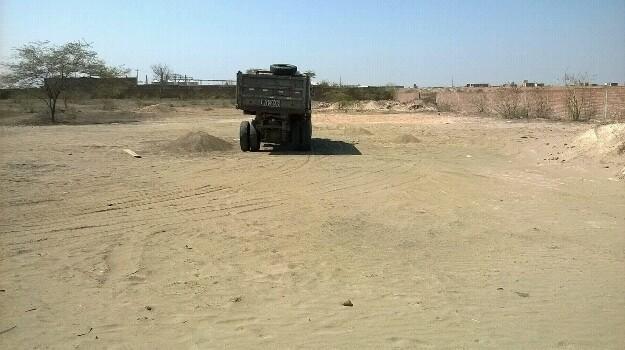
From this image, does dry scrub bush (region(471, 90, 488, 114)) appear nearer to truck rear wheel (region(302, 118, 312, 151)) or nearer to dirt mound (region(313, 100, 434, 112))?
dirt mound (region(313, 100, 434, 112))

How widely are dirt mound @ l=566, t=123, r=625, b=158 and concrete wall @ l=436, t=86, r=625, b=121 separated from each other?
31.1 ft

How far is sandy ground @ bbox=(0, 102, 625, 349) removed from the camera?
15.4 ft

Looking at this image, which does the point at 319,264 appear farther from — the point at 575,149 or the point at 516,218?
the point at 575,149

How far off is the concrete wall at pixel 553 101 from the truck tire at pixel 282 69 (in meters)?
14.2

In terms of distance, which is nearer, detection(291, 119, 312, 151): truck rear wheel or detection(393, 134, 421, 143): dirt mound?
detection(291, 119, 312, 151): truck rear wheel

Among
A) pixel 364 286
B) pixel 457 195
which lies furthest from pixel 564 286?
pixel 457 195

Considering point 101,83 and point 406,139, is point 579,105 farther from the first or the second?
point 101,83

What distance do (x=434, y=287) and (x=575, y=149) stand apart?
11.1 m

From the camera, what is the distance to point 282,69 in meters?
17.3

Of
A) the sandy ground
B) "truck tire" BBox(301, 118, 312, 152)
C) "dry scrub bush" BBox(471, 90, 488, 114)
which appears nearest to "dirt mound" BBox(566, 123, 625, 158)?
the sandy ground

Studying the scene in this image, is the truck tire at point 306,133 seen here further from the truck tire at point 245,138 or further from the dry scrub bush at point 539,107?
the dry scrub bush at point 539,107

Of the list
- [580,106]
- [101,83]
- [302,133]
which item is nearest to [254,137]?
[302,133]

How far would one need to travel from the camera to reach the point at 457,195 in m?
10.8

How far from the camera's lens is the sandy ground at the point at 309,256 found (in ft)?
15.4
